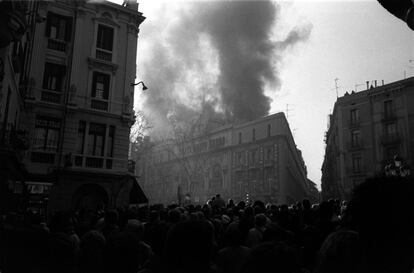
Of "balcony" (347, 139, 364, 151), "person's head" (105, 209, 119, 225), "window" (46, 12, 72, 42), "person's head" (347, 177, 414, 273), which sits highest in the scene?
"window" (46, 12, 72, 42)

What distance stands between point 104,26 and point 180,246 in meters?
21.5

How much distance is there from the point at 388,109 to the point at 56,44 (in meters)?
34.8

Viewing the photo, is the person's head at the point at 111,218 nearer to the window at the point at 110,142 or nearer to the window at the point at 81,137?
the window at the point at 81,137

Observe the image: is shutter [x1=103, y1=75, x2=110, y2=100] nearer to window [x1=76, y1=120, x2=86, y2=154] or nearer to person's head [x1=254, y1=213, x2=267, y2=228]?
window [x1=76, y1=120, x2=86, y2=154]

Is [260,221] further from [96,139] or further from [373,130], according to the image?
[373,130]

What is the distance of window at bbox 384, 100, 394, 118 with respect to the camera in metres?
39.6

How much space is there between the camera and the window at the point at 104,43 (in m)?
21.2

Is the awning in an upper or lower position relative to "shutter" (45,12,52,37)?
lower

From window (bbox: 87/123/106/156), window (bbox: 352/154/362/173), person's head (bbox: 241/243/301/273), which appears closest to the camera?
person's head (bbox: 241/243/301/273)

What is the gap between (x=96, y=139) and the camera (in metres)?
20.4

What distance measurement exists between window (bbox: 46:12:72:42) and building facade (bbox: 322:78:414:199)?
29.4 m

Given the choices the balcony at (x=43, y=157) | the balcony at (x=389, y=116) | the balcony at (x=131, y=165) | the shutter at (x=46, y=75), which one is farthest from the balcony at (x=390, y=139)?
the shutter at (x=46, y=75)

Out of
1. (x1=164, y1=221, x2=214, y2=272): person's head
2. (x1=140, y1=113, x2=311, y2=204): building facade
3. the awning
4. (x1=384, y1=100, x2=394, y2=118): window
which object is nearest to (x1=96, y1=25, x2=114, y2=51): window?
the awning

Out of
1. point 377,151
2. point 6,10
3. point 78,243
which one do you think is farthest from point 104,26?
point 377,151
